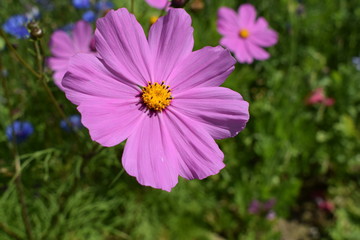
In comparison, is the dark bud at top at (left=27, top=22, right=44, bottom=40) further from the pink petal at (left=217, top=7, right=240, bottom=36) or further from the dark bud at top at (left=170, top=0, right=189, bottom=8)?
the pink petal at (left=217, top=7, right=240, bottom=36)

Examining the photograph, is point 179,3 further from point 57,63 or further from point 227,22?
point 227,22

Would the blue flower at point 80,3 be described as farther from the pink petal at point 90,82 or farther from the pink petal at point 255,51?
the pink petal at point 90,82

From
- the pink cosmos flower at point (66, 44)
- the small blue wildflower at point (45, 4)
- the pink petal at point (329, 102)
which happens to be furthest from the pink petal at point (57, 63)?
the pink petal at point (329, 102)

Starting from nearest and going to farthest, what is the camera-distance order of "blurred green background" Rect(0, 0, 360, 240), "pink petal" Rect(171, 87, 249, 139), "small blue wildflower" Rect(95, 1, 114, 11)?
1. "pink petal" Rect(171, 87, 249, 139)
2. "blurred green background" Rect(0, 0, 360, 240)
3. "small blue wildflower" Rect(95, 1, 114, 11)

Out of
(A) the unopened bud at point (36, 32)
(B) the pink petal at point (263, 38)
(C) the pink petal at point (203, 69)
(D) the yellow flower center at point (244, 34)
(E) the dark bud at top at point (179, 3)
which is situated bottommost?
(B) the pink petal at point (263, 38)

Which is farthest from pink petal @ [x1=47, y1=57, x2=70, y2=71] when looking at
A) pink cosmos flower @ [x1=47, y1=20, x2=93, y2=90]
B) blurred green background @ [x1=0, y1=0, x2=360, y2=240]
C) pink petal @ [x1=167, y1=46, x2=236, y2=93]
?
pink petal @ [x1=167, y1=46, x2=236, y2=93]

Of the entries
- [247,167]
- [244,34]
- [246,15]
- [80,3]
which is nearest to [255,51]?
[244,34]
